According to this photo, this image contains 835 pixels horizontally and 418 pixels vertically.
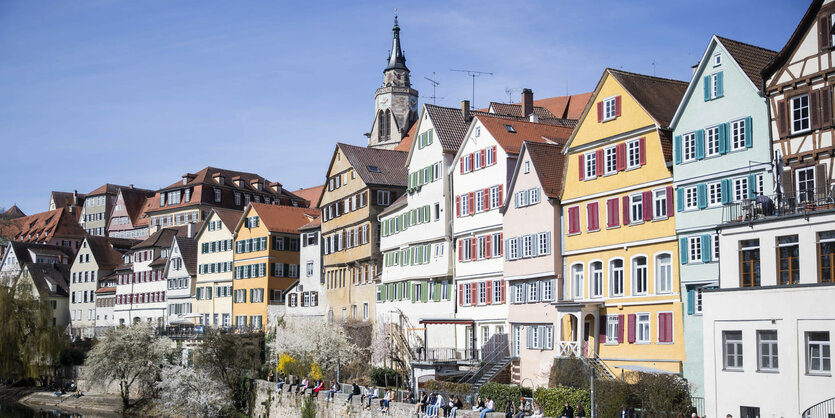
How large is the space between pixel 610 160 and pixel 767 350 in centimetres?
1328

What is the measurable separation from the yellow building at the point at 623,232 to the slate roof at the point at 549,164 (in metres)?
0.84

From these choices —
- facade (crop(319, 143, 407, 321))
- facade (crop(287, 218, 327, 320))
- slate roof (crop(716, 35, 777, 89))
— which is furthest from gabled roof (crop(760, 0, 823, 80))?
facade (crop(287, 218, 327, 320))

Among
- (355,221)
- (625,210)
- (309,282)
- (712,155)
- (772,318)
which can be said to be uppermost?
(712,155)

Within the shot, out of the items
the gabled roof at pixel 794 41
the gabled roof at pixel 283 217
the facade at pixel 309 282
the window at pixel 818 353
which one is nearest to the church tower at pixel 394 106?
the gabled roof at pixel 283 217

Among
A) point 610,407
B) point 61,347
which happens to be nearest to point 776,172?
point 610,407

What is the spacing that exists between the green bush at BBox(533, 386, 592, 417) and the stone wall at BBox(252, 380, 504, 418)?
2409 millimetres

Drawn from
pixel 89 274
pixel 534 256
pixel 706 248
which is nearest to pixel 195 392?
pixel 534 256

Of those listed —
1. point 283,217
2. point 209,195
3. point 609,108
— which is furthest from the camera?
point 209,195

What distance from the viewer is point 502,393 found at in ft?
130

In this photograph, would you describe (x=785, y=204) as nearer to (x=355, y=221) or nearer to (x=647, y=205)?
(x=647, y=205)

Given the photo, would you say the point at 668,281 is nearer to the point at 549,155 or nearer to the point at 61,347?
the point at 549,155

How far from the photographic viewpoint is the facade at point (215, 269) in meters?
86.8

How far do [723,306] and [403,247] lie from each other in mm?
28998

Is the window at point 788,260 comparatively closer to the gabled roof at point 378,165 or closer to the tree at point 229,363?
the gabled roof at point 378,165
